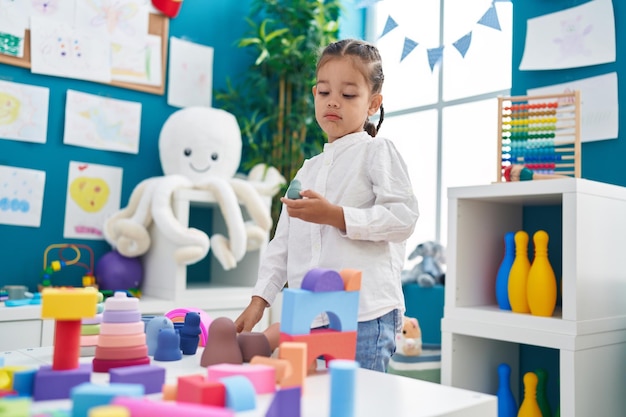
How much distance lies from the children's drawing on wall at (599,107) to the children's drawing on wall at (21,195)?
1967mm

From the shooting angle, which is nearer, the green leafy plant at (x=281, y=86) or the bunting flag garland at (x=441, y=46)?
the bunting flag garland at (x=441, y=46)

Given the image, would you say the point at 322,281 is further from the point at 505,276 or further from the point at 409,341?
the point at 409,341

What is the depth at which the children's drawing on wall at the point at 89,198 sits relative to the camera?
2275 millimetres

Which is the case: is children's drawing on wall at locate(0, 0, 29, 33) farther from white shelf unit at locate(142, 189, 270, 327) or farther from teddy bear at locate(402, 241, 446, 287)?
teddy bear at locate(402, 241, 446, 287)

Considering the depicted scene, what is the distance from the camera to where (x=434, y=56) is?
7.84 ft

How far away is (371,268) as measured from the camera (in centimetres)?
99

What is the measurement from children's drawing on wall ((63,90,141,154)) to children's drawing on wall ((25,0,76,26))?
0.29 m

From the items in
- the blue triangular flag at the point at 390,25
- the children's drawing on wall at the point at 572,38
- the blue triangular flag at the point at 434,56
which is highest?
the blue triangular flag at the point at 390,25

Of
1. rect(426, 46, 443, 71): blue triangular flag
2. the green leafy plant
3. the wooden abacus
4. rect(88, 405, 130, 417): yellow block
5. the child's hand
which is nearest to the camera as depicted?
rect(88, 405, 130, 417): yellow block

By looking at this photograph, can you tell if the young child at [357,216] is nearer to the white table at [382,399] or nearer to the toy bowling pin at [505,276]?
the white table at [382,399]

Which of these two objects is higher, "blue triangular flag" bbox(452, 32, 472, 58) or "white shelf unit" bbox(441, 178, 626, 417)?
"blue triangular flag" bbox(452, 32, 472, 58)

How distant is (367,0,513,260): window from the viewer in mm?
2273

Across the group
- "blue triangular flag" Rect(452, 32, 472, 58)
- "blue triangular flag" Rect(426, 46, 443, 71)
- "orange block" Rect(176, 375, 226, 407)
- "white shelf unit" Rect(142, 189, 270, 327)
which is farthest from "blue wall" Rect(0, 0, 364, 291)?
"orange block" Rect(176, 375, 226, 407)

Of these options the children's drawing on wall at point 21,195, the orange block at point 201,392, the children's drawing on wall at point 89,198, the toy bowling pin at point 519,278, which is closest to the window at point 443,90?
the toy bowling pin at point 519,278
